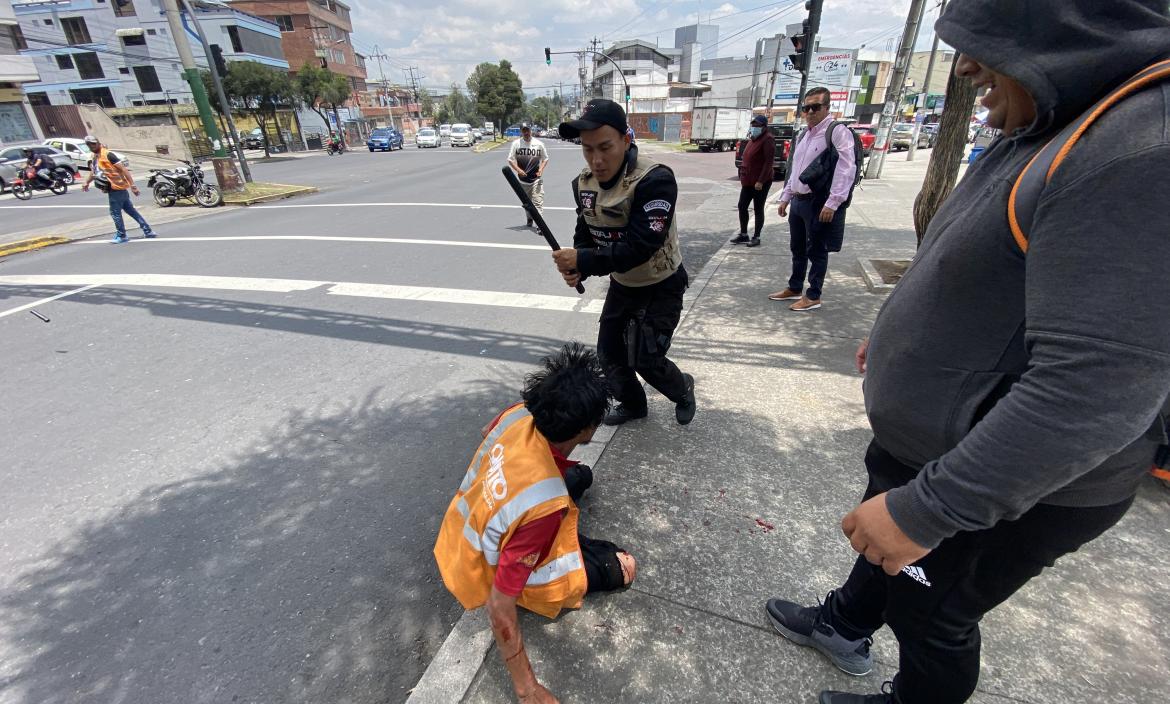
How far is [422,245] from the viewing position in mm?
8008

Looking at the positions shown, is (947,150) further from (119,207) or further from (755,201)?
(119,207)

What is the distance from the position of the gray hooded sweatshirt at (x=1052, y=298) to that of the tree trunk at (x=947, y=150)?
411 centimetres

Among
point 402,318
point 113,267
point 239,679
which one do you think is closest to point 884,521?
point 239,679

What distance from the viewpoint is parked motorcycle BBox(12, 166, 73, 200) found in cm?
1602

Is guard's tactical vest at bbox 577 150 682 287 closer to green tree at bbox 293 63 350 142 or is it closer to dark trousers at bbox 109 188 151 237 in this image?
dark trousers at bbox 109 188 151 237

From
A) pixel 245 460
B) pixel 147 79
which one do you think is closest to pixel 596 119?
pixel 245 460

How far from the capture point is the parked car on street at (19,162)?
1728 cm

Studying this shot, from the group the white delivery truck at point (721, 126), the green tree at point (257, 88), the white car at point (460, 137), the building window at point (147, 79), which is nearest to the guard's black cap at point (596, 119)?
the white delivery truck at point (721, 126)

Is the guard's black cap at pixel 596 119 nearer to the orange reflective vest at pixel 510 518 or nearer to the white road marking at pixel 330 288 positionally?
the orange reflective vest at pixel 510 518

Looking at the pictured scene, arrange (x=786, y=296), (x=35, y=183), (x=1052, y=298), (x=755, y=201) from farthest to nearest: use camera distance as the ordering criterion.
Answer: (x=35, y=183) → (x=755, y=201) → (x=786, y=296) → (x=1052, y=298)

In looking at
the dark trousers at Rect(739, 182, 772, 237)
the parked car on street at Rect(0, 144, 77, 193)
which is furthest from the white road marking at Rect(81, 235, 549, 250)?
the parked car on street at Rect(0, 144, 77, 193)

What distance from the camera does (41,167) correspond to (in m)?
16.7

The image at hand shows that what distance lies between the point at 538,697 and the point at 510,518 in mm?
608

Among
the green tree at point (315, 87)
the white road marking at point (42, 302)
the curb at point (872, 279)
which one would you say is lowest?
the white road marking at point (42, 302)
